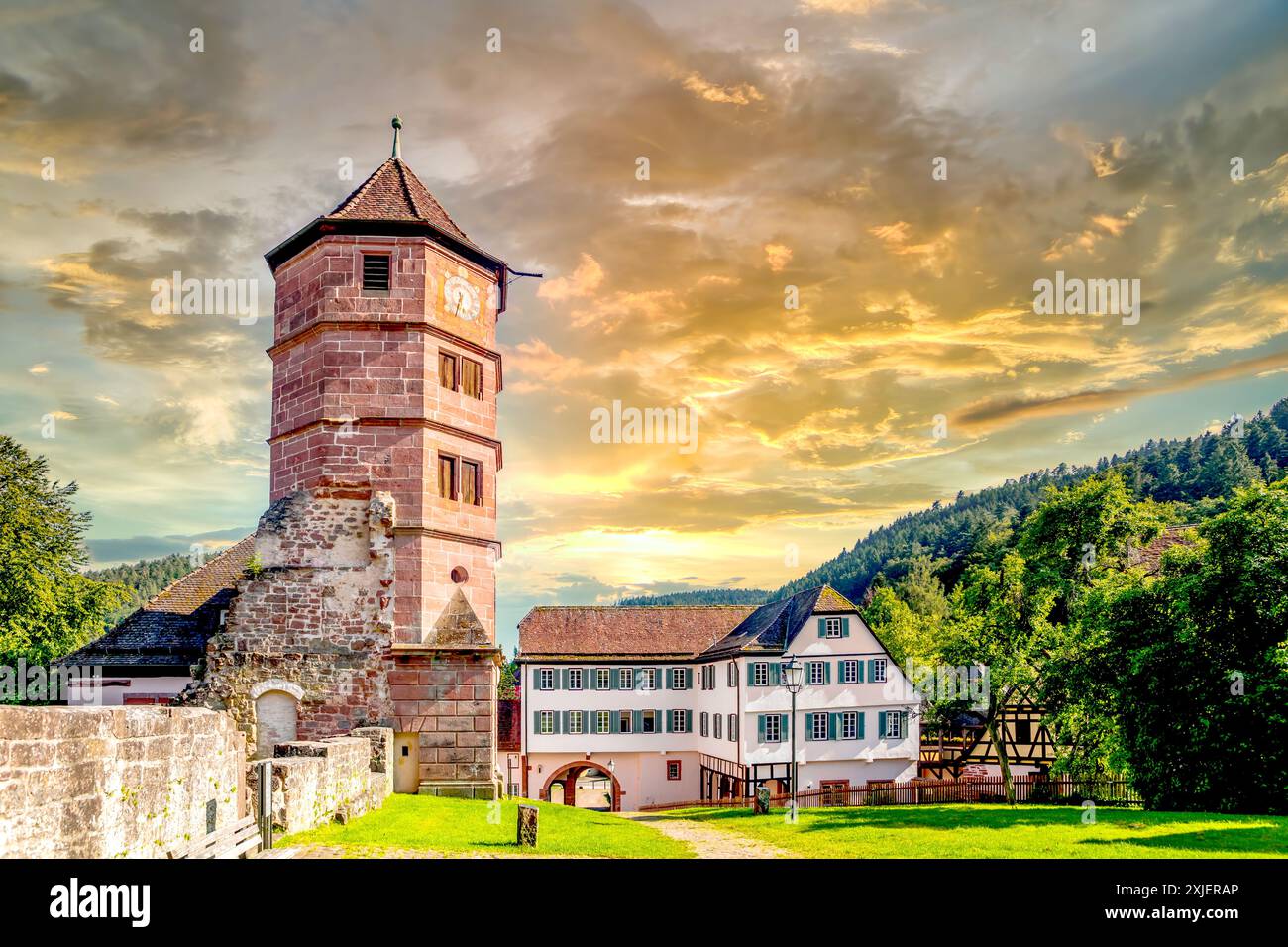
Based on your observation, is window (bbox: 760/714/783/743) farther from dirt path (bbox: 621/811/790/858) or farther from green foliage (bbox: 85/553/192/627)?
green foliage (bbox: 85/553/192/627)

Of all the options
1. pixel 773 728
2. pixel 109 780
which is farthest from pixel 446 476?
pixel 773 728

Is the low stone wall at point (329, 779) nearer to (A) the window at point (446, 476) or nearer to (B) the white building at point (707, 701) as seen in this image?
(A) the window at point (446, 476)

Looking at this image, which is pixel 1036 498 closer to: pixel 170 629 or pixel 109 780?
pixel 170 629

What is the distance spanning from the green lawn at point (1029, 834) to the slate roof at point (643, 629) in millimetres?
19765

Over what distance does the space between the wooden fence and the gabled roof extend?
724 centimetres

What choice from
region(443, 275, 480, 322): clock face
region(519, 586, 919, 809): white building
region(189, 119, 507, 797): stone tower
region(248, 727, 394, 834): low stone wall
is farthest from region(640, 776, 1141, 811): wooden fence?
region(443, 275, 480, 322): clock face

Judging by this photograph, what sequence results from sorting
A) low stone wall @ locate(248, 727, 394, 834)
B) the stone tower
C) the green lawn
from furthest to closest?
the stone tower → the green lawn → low stone wall @ locate(248, 727, 394, 834)

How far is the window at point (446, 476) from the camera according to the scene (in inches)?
1024

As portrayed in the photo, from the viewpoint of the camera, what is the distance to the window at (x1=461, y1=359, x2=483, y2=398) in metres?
26.8

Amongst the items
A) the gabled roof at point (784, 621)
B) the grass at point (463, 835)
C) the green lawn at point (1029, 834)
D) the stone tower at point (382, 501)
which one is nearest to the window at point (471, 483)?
the stone tower at point (382, 501)

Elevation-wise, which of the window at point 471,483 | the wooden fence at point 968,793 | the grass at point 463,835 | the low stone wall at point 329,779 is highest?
the window at point 471,483
